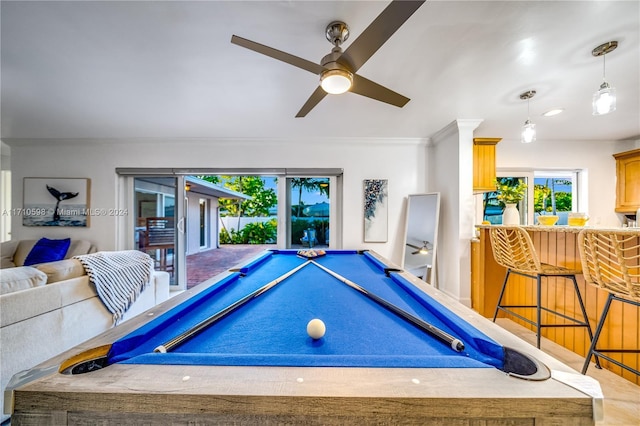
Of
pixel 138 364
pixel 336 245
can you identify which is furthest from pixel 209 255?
pixel 138 364

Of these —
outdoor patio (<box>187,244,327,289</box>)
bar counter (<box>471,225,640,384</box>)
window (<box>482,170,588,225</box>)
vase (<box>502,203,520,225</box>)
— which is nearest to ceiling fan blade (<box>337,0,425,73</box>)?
bar counter (<box>471,225,640,384</box>)

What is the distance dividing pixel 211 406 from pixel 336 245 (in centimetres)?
356

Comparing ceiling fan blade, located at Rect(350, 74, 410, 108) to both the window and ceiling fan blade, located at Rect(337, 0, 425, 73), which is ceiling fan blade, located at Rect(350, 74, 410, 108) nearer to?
ceiling fan blade, located at Rect(337, 0, 425, 73)

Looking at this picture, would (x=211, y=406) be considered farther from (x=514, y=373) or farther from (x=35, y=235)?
(x=35, y=235)

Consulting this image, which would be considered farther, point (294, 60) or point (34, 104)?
point (34, 104)

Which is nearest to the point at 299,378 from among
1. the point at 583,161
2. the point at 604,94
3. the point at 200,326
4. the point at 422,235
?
the point at 200,326

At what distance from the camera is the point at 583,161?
3.97 meters

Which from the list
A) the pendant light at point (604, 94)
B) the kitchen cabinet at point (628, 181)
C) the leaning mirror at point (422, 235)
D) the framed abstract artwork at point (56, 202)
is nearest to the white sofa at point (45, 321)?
the framed abstract artwork at point (56, 202)

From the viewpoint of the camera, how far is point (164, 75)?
2.23m

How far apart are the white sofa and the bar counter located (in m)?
3.22

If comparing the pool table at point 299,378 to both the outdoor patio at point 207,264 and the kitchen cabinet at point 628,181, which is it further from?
the kitchen cabinet at point 628,181

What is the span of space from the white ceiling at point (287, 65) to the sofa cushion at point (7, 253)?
157 centimetres

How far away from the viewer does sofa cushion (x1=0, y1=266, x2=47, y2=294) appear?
1.46 meters

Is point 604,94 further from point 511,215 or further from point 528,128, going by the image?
point 511,215
